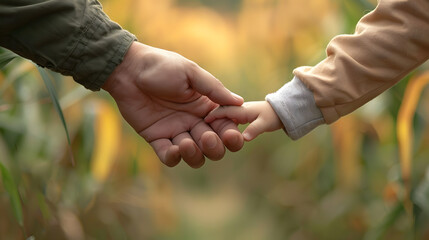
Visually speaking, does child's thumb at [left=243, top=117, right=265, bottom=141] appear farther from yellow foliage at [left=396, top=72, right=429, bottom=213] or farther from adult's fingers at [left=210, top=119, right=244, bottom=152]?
yellow foliage at [left=396, top=72, right=429, bottom=213]

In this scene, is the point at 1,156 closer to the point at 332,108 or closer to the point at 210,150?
the point at 210,150

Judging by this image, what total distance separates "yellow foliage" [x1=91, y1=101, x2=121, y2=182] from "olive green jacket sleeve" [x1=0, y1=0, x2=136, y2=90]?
1.90 ft

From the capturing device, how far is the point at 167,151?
40.5 inches

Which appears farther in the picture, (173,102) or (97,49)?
(173,102)

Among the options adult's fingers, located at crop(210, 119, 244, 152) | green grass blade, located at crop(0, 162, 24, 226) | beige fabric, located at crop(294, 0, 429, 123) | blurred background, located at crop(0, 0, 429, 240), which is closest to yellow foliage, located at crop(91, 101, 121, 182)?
blurred background, located at crop(0, 0, 429, 240)

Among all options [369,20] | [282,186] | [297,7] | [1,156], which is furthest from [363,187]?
[1,156]

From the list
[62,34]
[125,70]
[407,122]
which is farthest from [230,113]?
[407,122]

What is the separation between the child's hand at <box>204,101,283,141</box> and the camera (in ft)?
3.43

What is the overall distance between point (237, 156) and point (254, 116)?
48.9 inches

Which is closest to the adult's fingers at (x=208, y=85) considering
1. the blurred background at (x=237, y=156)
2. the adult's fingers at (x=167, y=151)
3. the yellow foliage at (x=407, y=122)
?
the adult's fingers at (x=167, y=151)

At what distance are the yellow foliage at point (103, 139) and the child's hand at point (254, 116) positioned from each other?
568mm

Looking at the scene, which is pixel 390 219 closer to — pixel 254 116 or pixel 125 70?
pixel 254 116

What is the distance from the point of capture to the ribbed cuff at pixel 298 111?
104 centimetres

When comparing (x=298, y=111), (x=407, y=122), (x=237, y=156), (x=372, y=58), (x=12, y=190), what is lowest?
(x=237, y=156)
